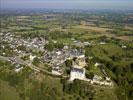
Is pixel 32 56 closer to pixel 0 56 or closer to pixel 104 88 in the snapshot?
pixel 0 56

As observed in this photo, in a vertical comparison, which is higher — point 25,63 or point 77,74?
point 77,74

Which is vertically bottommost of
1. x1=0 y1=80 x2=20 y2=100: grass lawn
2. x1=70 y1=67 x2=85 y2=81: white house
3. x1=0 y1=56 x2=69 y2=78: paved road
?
x1=0 y1=80 x2=20 y2=100: grass lawn

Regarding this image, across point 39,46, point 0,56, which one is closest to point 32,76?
point 0,56

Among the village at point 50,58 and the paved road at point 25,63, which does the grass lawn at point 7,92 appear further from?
the paved road at point 25,63

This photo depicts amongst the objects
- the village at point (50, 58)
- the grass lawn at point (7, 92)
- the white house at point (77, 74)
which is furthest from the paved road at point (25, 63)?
the grass lawn at point (7, 92)

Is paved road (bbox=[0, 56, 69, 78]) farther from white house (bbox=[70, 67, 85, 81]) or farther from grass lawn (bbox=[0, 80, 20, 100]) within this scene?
grass lawn (bbox=[0, 80, 20, 100])

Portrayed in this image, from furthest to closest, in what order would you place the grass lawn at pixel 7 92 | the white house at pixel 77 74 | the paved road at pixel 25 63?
the paved road at pixel 25 63 < the white house at pixel 77 74 < the grass lawn at pixel 7 92

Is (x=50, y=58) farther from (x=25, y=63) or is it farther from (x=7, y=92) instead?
(x=7, y=92)

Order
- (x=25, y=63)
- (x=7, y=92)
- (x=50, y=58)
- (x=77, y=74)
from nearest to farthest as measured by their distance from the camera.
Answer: (x=7, y=92) → (x=77, y=74) → (x=25, y=63) → (x=50, y=58)

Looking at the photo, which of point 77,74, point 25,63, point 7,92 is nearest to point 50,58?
point 25,63

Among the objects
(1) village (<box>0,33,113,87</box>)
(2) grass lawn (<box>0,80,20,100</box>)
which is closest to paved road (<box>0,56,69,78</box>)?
(1) village (<box>0,33,113,87</box>)

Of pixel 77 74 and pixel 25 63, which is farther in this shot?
pixel 25 63
